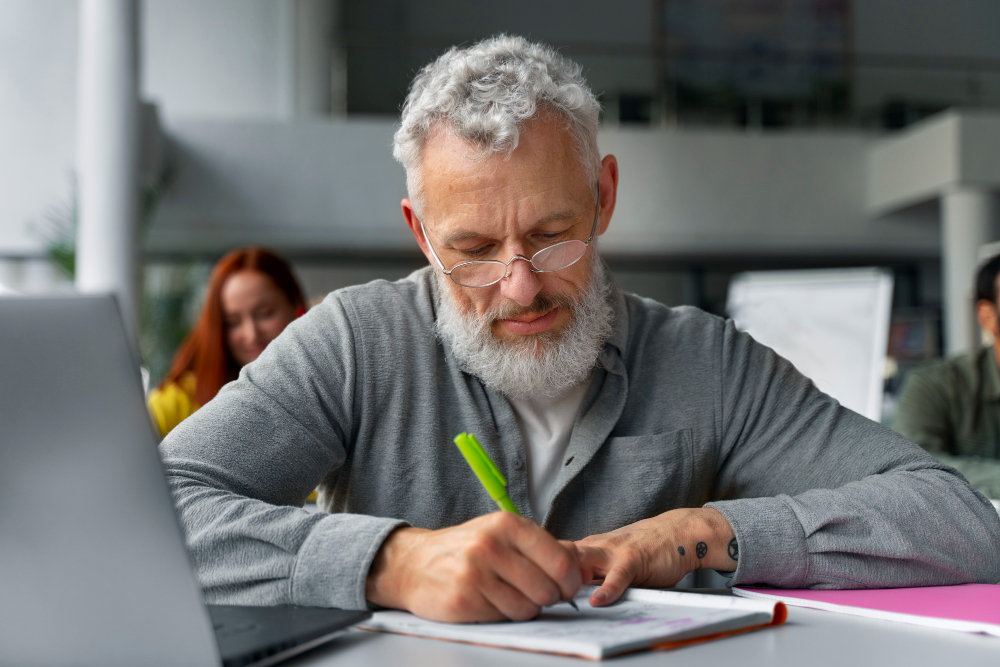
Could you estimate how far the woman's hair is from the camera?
370 centimetres

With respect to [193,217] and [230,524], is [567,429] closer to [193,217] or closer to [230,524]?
[230,524]

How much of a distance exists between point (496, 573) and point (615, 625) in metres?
0.13

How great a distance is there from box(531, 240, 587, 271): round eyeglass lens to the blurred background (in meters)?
6.49

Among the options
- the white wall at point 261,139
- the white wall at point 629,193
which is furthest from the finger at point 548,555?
the white wall at point 261,139

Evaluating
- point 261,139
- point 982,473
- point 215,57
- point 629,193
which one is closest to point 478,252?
point 982,473

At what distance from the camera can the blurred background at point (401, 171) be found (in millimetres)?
8391

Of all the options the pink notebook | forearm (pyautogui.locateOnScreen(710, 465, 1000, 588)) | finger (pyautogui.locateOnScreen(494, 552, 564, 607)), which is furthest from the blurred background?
finger (pyautogui.locateOnScreen(494, 552, 564, 607))

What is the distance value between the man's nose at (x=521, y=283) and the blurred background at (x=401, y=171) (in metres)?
6.46

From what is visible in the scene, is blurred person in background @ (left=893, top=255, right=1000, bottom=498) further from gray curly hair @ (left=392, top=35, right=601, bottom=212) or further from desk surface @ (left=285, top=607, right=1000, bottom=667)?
desk surface @ (left=285, top=607, right=1000, bottom=667)

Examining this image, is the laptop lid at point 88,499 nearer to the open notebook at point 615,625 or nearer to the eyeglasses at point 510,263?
the open notebook at point 615,625

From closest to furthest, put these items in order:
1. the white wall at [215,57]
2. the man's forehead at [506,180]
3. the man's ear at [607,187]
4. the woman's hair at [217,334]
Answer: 1. the man's forehead at [506,180]
2. the man's ear at [607,187]
3. the woman's hair at [217,334]
4. the white wall at [215,57]

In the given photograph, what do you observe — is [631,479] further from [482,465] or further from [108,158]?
[108,158]

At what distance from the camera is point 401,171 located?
311 inches

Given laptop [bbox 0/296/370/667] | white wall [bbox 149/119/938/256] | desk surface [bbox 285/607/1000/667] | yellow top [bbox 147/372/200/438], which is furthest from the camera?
white wall [bbox 149/119/938/256]
